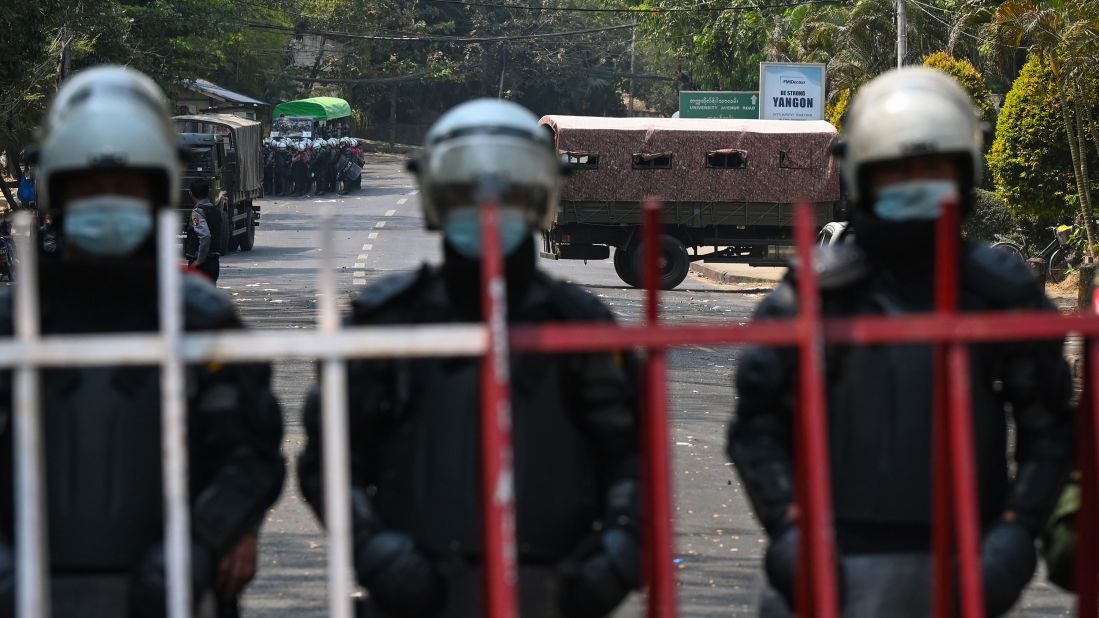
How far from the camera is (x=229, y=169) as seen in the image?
1159 inches

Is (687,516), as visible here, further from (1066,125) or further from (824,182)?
(824,182)

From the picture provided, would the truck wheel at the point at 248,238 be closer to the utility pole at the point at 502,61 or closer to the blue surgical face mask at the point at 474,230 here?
the blue surgical face mask at the point at 474,230

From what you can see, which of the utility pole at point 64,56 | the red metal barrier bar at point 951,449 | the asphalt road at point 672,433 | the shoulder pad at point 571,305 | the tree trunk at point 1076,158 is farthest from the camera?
the utility pole at point 64,56

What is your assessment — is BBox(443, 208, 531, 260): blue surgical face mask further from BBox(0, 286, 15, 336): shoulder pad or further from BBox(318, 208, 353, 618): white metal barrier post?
BBox(0, 286, 15, 336): shoulder pad

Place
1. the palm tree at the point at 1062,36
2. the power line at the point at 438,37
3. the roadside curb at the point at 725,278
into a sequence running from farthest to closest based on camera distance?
the power line at the point at 438,37
the roadside curb at the point at 725,278
the palm tree at the point at 1062,36

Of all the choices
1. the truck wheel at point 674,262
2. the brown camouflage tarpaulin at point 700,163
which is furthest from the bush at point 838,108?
the truck wheel at point 674,262

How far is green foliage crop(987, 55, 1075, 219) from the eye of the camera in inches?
803

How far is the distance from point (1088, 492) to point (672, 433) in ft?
22.8

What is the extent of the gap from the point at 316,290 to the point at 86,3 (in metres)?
10.3

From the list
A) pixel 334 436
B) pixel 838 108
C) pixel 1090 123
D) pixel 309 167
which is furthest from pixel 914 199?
pixel 309 167

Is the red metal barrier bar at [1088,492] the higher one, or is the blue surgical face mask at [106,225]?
the blue surgical face mask at [106,225]

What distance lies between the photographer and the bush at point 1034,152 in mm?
20406

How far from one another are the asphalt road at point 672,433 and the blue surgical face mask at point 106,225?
513 mm

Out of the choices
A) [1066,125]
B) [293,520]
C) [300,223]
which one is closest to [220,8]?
[300,223]
